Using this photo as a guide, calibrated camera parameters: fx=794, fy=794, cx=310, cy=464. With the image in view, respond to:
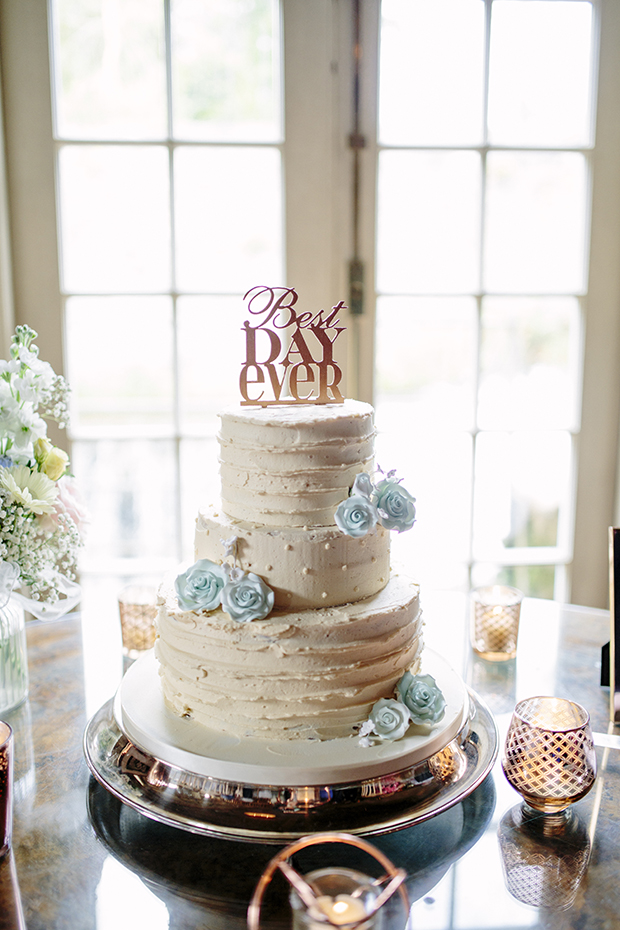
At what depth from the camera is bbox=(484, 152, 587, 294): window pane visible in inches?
84.4

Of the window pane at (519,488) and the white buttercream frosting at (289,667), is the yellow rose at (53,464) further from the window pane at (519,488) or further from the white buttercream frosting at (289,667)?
the window pane at (519,488)

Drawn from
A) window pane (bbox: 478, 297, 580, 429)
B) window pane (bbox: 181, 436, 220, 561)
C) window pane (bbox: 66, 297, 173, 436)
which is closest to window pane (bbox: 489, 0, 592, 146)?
window pane (bbox: 478, 297, 580, 429)

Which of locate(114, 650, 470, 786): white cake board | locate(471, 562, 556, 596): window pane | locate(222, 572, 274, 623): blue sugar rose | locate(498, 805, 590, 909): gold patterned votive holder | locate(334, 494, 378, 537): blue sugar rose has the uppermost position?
locate(334, 494, 378, 537): blue sugar rose

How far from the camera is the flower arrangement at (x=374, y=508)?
3.32 ft

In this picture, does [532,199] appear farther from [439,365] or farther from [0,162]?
[0,162]

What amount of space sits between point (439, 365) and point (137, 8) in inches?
47.1

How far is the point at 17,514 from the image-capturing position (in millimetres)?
1169

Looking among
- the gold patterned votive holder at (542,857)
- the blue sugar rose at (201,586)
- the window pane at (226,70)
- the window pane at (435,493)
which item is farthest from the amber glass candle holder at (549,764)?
the window pane at (226,70)

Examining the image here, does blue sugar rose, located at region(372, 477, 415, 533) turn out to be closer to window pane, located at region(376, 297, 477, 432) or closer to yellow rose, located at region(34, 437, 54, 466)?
yellow rose, located at region(34, 437, 54, 466)

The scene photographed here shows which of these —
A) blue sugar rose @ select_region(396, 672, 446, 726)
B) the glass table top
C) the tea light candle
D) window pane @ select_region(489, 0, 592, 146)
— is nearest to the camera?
the tea light candle

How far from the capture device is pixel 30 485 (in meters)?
1.18

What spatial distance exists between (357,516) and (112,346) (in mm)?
1315

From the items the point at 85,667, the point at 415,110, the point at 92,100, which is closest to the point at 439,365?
the point at 415,110

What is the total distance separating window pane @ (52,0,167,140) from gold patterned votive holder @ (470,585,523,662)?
4.70 feet
